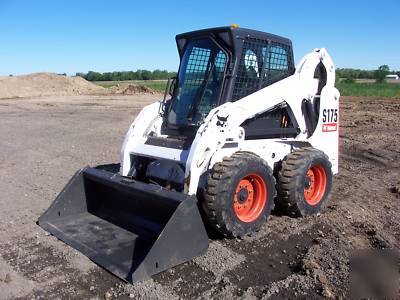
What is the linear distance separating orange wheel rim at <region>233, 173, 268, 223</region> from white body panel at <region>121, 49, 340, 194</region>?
1.18 feet

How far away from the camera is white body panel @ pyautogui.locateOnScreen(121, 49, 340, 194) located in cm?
468

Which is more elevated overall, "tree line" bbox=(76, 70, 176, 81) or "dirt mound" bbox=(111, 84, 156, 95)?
"tree line" bbox=(76, 70, 176, 81)

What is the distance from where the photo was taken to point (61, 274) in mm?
4121

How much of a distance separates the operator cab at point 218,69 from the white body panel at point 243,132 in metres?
0.18

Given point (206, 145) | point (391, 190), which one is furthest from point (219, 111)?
point (391, 190)

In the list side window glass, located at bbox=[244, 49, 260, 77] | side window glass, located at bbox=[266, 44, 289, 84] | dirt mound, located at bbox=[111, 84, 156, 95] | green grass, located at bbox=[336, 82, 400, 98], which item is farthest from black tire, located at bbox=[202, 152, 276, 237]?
dirt mound, located at bbox=[111, 84, 156, 95]

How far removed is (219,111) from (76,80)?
40388 mm

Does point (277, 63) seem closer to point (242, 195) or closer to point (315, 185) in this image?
point (315, 185)

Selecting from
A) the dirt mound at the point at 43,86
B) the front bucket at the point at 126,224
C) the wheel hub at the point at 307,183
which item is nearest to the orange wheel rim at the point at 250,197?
the front bucket at the point at 126,224

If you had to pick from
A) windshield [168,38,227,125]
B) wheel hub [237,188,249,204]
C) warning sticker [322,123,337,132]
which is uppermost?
windshield [168,38,227,125]

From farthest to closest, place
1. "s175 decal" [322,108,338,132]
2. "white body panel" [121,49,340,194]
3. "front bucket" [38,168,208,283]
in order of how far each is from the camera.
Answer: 1. "s175 decal" [322,108,338,132]
2. "white body panel" [121,49,340,194]
3. "front bucket" [38,168,208,283]

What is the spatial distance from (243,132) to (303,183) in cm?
104

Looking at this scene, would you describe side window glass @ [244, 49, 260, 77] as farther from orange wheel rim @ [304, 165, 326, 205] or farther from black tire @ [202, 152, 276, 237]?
orange wheel rim @ [304, 165, 326, 205]

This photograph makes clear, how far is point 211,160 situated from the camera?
470 cm
